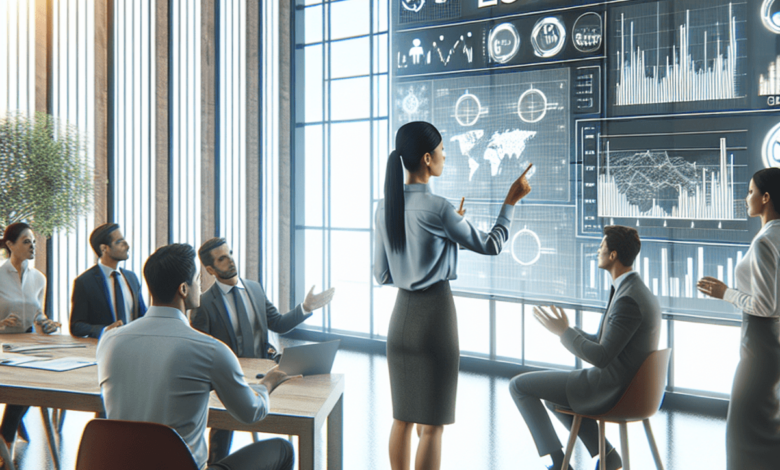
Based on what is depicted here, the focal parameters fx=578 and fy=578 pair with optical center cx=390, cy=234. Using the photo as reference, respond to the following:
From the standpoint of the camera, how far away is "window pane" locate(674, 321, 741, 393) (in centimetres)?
465

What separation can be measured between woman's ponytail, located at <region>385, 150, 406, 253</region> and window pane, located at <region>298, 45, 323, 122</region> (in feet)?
15.7

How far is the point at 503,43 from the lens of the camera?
519cm

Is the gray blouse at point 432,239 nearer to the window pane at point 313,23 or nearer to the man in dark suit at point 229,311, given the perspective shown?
the man in dark suit at point 229,311

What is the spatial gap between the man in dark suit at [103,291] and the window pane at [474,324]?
3181 mm

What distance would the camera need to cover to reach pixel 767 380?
266 centimetres

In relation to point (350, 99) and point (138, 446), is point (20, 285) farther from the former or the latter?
point (350, 99)

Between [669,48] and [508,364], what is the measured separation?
3125 mm

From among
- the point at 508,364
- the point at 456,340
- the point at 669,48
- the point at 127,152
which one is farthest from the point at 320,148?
the point at 456,340

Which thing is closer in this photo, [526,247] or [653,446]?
[653,446]

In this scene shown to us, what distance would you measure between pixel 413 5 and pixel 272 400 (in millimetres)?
4385

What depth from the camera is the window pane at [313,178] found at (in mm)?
7035

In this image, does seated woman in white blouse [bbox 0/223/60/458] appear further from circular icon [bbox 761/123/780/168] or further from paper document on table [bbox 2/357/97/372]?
circular icon [bbox 761/123/780/168]

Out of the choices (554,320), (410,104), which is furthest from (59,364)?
(410,104)

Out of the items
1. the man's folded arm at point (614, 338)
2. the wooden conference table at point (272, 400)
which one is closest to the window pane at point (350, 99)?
the wooden conference table at point (272, 400)
